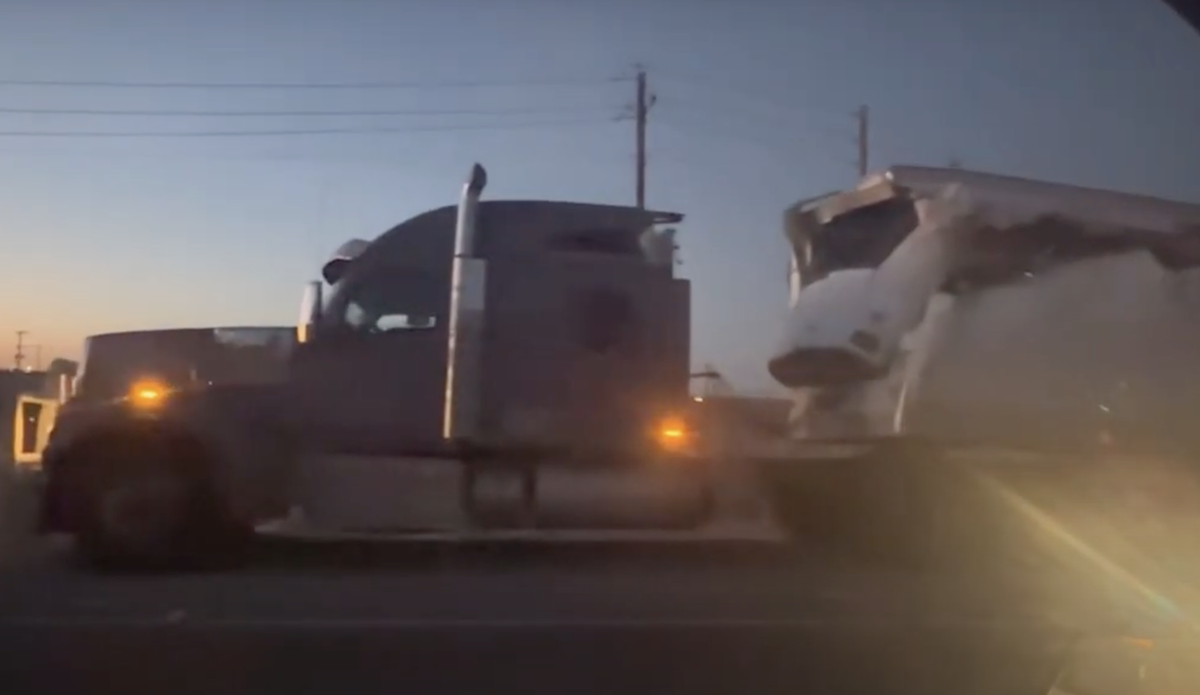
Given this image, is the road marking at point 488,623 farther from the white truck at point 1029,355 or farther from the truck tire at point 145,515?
the white truck at point 1029,355

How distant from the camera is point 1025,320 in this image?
473 inches

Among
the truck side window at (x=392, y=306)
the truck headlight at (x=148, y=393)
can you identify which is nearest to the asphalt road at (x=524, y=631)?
the truck headlight at (x=148, y=393)

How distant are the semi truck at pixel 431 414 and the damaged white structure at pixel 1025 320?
4.98 ft

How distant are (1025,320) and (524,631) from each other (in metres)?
4.59

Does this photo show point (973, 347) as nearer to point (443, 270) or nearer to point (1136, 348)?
point (1136, 348)

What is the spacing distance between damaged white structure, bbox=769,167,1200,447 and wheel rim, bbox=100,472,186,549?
4.83 meters

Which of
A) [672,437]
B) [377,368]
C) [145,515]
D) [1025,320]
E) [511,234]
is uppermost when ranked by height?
[511,234]

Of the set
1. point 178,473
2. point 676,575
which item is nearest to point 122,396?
point 178,473

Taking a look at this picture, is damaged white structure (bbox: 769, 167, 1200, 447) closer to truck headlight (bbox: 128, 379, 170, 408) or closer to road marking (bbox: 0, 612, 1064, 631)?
road marking (bbox: 0, 612, 1064, 631)

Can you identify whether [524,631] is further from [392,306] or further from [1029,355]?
[1029,355]

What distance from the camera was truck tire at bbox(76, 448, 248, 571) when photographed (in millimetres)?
12031

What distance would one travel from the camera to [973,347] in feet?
39.1

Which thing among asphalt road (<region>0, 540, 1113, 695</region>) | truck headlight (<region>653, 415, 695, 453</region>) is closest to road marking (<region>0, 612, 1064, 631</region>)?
asphalt road (<region>0, 540, 1113, 695</region>)

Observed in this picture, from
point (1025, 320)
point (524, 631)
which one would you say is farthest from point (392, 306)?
point (1025, 320)
